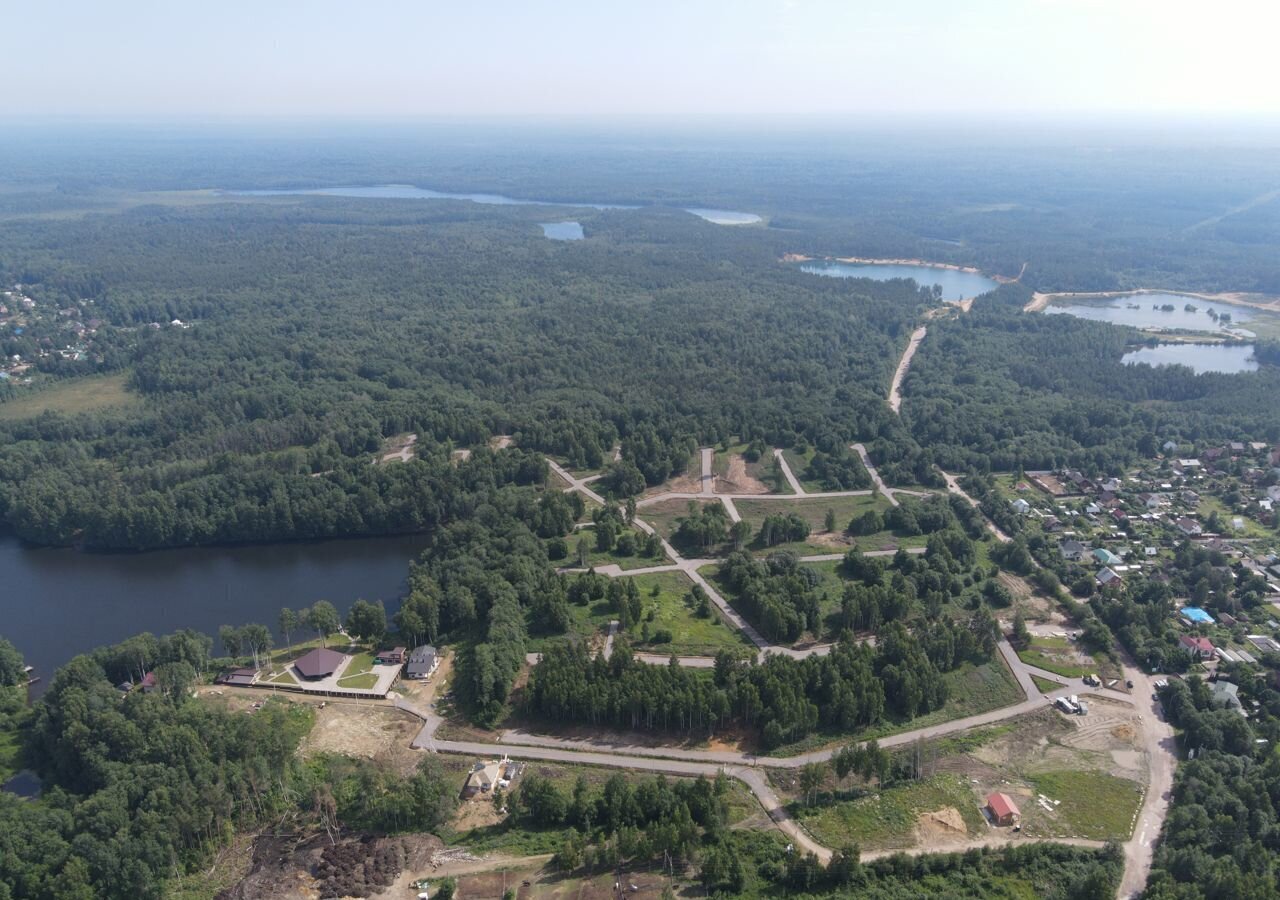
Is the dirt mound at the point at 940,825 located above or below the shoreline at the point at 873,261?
below

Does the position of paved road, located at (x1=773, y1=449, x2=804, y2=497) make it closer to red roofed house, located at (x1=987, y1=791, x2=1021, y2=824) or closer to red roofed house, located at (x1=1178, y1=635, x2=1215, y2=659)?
red roofed house, located at (x1=1178, y1=635, x2=1215, y2=659)

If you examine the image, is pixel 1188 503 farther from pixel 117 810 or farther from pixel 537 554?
pixel 117 810

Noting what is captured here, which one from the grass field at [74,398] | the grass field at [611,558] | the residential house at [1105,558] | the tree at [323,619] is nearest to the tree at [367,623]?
the tree at [323,619]

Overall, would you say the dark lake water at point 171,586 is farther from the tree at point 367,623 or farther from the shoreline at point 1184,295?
the shoreline at point 1184,295

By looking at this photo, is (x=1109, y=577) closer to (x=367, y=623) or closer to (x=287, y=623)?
(x=367, y=623)

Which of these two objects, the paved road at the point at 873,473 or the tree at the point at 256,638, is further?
the paved road at the point at 873,473

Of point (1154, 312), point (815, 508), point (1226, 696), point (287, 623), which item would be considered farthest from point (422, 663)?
point (1154, 312)

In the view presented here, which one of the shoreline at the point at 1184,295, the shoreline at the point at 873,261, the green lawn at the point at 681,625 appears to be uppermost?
the shoreline at the point at 873,261
